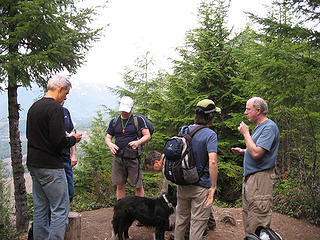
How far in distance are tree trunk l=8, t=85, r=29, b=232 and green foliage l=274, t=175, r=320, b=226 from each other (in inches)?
243

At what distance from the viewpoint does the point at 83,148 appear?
11992 millimetres

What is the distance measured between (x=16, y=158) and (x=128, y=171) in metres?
2.91

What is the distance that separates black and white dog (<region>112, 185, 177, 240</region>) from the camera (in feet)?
11.9

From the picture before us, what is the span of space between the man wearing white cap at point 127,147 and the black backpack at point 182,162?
1444 millimetres

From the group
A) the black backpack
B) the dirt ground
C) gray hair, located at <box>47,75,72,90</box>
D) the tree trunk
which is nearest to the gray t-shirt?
the black backpack

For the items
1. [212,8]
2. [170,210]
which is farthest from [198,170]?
[212,8]

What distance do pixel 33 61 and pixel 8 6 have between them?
5.30 ft

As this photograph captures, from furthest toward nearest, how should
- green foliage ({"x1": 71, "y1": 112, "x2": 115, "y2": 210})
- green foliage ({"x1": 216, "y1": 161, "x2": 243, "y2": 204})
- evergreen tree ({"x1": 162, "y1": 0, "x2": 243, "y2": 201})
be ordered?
evergreen tree ({"x1": 162, "y1": 0, "x2": 243, "y2": 201}), green foliage ({"x1": 216, "y1": 161, "x2": 243, "y2": 204}), green foliage ({"x1": 71, "y1": 112, "x2": 115, "y2": 210})

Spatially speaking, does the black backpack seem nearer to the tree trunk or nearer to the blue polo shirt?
the blue polo shirt

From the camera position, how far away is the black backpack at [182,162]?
9.62ft

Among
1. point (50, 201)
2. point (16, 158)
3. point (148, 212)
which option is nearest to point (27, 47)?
point (16, 158)

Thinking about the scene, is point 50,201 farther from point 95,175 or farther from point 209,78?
point 209,78

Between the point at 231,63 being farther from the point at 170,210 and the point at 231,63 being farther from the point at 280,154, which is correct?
the point at 170,210

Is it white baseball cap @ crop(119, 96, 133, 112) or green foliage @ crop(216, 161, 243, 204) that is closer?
white baseball cap @ crop(119, 96, 133, 112)
